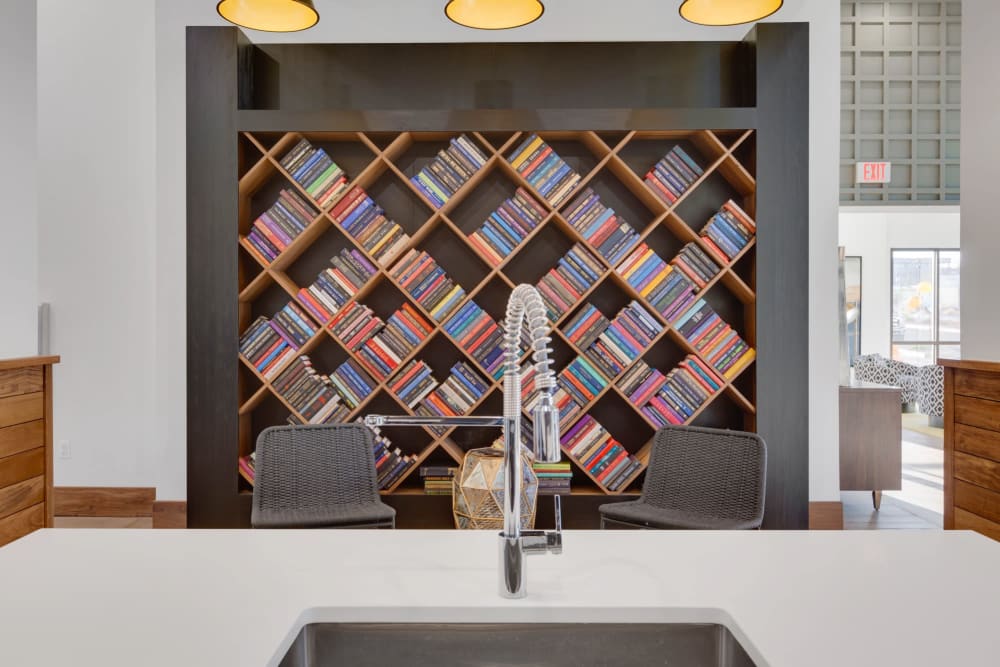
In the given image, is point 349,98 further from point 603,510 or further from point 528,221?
point 603,510

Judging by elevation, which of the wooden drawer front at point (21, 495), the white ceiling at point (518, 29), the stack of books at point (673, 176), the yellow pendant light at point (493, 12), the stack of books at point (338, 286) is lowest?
the wooden drawer front at point (21, 495)

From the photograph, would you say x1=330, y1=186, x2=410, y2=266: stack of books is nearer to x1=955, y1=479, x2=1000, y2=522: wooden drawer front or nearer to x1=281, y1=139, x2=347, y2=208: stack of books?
x1=281, y1=139, x2=347, y2=208: stack of books

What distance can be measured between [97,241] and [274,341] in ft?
5.47

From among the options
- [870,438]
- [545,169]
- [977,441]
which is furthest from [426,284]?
[870,438]

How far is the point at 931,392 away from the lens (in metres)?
6.98

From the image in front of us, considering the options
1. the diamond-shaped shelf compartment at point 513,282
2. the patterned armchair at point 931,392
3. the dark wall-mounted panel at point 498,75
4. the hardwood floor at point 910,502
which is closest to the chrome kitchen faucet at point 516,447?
the diamond-shaped shelf compartment at point 513,282

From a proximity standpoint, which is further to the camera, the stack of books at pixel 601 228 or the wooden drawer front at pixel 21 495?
the stack of books at pixel 601 228

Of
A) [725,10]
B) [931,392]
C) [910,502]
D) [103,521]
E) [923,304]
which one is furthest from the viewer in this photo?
[923,304]

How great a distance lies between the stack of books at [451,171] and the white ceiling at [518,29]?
32.8 inches

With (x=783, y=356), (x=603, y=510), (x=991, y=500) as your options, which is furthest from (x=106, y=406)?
(x=991, y=500)

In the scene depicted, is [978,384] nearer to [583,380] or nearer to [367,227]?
[583,380]

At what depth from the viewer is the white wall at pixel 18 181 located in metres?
2.42

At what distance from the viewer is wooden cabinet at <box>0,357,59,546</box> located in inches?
88.0

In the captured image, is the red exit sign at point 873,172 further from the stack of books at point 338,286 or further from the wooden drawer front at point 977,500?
the stack of books at point 338,286
